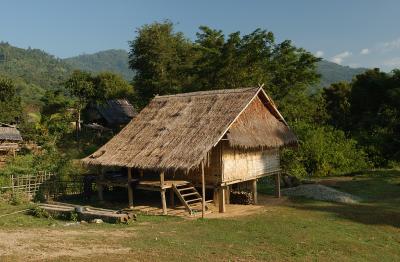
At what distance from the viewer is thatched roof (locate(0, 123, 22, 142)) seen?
112 ft

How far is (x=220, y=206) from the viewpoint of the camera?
1817cm

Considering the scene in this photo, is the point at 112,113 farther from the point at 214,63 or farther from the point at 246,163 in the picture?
the point at 246,163

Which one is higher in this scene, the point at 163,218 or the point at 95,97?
the point at 95,97

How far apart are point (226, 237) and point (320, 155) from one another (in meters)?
18.7

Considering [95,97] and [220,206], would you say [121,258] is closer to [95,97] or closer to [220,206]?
[220,206]

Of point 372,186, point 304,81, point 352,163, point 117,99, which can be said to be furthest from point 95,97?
point 372,186

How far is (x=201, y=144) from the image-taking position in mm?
17125

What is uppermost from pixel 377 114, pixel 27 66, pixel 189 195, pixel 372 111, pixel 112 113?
pixel 27 66

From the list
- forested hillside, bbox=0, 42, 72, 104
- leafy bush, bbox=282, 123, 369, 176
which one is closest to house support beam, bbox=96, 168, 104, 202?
leafy bush, bbox=282, 123, 369, 176

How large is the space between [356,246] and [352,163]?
20.4 m

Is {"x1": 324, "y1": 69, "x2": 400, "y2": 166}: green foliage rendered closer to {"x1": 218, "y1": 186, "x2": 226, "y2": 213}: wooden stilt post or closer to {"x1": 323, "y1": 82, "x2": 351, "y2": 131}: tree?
{"x1": 323, "y1": 82, "x2": 351, "y2": 131}: tree

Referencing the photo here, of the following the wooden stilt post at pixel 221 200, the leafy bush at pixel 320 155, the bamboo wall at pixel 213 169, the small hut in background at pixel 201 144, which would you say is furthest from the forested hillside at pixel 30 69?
the wooden stilt post at pixel 221 200

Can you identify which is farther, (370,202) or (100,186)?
(370,202)

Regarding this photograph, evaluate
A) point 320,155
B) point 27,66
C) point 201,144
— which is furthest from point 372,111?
point 27,66
